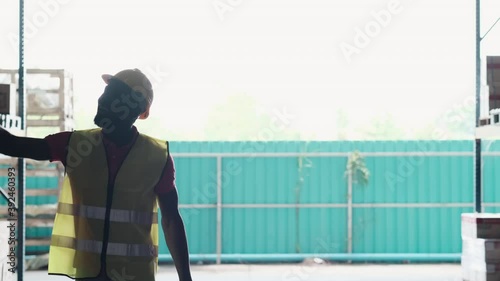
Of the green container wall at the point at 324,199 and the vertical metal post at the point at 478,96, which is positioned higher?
the vertical metal post at the point at 478,96

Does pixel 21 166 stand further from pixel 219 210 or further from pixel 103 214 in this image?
pixel 219 210

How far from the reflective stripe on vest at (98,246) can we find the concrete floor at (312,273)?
820cm

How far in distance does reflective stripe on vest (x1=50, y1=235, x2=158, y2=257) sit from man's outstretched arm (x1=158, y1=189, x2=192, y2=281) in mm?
114

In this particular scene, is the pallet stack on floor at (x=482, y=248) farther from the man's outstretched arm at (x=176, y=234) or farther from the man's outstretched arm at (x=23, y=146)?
the man's outstretched arm at (x=23, y=146)

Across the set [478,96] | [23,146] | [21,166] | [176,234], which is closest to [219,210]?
[478,96]

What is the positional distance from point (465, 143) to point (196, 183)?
501 centimetres

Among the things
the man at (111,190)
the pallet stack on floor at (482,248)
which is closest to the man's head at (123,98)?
the man at (111,190)

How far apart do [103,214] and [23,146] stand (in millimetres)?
378

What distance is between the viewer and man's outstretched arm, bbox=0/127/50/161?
2.49m

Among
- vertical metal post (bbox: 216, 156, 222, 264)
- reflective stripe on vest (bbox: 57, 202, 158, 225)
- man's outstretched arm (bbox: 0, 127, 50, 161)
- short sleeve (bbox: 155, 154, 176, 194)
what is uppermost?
man's outstretched arm (bbox: 0, 127, 50, 161)

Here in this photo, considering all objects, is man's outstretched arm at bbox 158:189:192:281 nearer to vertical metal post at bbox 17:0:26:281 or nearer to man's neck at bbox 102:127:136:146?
man's neck at bbox 102:127:136:146

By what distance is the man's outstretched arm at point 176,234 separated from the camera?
267 centimetres

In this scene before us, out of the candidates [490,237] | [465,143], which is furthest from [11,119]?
[465,143]

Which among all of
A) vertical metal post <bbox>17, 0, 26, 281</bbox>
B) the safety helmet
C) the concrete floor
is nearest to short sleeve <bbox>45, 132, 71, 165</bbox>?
the safety helmet
